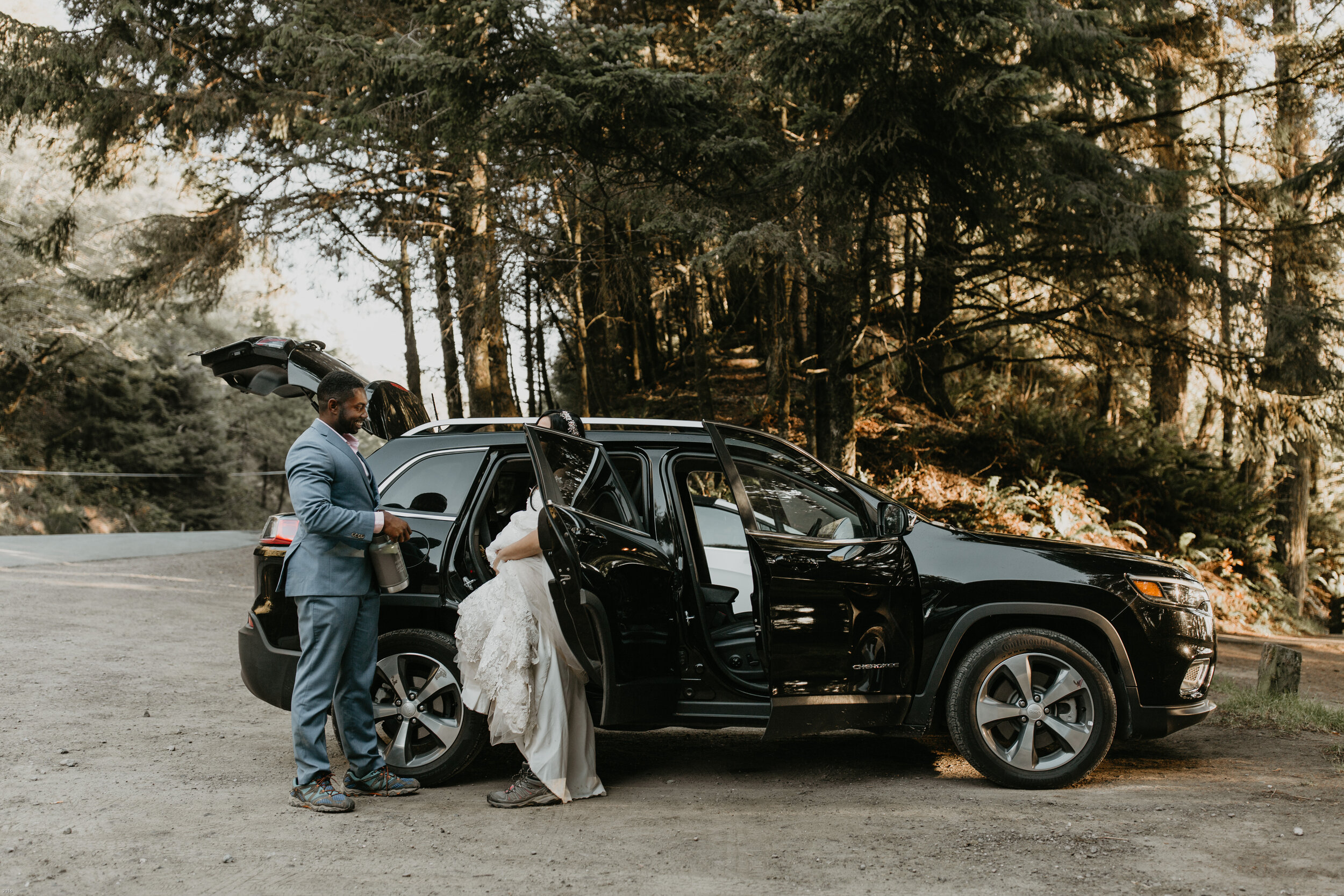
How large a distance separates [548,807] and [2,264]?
25472 millimetres

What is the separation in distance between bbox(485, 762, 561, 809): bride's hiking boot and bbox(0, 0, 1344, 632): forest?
17.4 feet

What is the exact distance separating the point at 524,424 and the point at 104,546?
1527cm

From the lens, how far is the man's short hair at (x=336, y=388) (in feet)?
15.6

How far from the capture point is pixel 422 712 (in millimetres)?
5145

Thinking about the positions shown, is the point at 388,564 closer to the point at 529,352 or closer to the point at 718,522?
the point at 718,522

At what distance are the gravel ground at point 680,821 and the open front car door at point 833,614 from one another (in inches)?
20.1

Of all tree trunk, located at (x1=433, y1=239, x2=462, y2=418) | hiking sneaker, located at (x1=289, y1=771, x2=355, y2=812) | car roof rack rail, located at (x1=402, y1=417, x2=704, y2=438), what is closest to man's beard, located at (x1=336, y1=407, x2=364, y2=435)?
car roof rack rail, located at (x1=402, y1=417, x2=704, y2=438)

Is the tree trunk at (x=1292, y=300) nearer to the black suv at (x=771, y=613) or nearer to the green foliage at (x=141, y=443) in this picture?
the black suv at (x=771, y=613)

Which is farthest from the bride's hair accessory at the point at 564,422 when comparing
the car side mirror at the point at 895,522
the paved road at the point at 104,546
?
the paved road at the point at 104,546

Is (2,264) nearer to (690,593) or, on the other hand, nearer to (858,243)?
(858,243)

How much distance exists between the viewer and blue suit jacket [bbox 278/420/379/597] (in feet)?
15.0

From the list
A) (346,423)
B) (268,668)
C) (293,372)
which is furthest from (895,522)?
(293,372)

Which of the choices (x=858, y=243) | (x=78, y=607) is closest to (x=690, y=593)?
(x=858, y=243)

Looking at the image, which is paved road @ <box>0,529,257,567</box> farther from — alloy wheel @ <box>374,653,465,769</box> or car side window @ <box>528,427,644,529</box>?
car side window @ <box>528,427,644,529</box>
